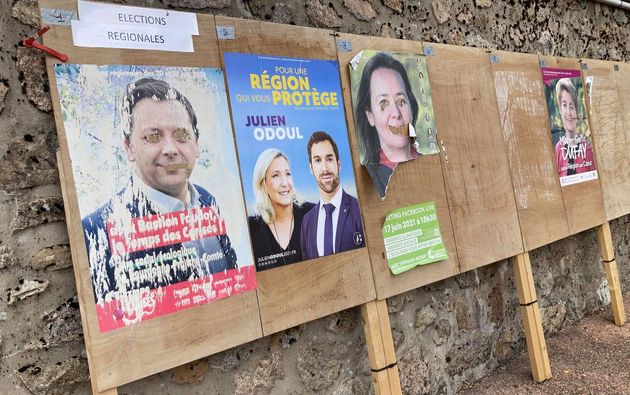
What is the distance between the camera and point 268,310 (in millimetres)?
2301

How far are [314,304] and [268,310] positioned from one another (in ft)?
0.88

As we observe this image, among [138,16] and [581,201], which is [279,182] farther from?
[581,201]

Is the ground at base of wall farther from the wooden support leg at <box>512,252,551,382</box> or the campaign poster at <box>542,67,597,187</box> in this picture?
the campaign poster at <box>542,67,597,187</box>

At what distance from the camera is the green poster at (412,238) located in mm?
2807

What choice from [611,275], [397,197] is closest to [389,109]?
[397,197]

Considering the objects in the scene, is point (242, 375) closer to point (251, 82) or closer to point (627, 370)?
point (251, 82)

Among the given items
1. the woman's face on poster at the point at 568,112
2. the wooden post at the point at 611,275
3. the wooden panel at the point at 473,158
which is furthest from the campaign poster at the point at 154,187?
the wooden post at the point at 611,275

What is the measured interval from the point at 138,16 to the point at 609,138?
4.24 m

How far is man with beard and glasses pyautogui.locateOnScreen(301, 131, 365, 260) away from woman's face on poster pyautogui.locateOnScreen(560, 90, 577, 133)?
2.42m

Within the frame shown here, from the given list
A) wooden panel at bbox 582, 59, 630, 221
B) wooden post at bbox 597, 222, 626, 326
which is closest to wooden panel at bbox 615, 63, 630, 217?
wooden panel at bbox 582, 59, 630, 221

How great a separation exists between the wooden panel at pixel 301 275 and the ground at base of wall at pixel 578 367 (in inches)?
57.0

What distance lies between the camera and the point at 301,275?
244 centimetres

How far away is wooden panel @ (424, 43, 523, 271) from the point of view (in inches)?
125

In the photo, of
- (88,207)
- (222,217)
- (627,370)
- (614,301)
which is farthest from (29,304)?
(614,301)
